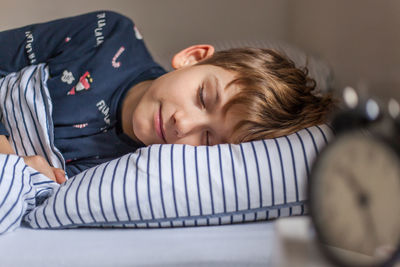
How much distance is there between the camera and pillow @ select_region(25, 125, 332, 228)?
69 cm

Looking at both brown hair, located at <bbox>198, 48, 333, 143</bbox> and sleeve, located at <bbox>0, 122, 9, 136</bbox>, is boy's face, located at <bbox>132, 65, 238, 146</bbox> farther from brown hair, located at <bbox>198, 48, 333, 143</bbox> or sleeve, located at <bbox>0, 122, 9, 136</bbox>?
sleeve, located at <bbox>0, 122, 9, 136</bbox>

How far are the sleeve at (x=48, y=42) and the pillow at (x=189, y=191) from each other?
52 centimetres

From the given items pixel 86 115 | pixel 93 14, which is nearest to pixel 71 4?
pixel 93 14

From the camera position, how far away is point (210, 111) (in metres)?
0.89

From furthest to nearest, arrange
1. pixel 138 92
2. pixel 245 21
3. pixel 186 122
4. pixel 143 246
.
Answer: pixel 245 21 < pixel 138 92 < pixel 186 122 < pixel 143 246

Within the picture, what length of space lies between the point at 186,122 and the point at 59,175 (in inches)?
Answer: 10.6

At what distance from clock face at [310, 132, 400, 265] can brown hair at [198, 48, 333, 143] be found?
0.47m

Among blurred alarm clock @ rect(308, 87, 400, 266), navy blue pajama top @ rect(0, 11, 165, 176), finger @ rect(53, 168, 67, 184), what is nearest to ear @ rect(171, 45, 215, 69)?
navy blue pajama top @ rect(0, 11, 165, 176)

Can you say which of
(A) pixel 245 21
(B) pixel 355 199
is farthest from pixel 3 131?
(A) pixel 245 21

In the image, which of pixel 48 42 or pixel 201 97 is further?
pixel 48 42

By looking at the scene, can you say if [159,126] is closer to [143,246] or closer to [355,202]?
[143,246]

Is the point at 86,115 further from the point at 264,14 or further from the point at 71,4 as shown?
the point at 264,14

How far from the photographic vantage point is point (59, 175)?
91 centimetres

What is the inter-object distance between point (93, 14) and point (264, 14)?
1.00 metres
